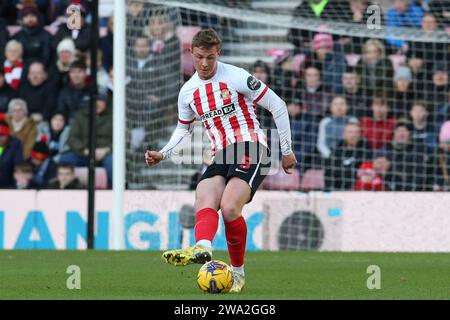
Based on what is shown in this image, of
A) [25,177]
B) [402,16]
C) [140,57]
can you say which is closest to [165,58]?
[140,57]

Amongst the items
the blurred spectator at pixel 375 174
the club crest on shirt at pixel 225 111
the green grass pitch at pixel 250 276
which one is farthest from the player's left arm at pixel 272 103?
the blurred spectator at pixel 375 174

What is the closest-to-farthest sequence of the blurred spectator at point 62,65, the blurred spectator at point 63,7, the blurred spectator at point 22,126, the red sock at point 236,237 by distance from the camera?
1. the red sock at point 236,237
2. the blurred spectator at point 22,126
3. the blurred spectator at point 62,65
4. the blurred spectator at point 63,7

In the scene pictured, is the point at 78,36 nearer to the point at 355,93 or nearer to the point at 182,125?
the point at 355,93

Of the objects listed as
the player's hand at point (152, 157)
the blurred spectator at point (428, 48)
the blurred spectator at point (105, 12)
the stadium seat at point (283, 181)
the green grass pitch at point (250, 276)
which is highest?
the blurred spectator at point (105, 12)

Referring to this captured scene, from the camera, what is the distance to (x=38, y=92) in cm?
1755

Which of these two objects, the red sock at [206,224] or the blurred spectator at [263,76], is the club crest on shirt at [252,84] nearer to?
the red sock at [206,224]

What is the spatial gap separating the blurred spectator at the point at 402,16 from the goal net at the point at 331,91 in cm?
2

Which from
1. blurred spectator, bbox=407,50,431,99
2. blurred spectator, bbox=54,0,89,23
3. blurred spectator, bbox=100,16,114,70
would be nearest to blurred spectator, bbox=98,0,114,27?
blurred spectator, bbox=54,0,89,23

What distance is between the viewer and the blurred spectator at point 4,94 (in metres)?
17.5

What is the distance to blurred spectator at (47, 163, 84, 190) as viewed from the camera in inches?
637

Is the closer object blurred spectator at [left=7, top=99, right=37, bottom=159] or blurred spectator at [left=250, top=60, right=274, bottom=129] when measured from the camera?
blurred spectator at [left=250, top=60, right=274, bottom=129]

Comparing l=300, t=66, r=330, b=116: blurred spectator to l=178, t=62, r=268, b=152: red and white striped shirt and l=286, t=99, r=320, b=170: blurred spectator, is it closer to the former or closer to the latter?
l=286, t=99, r=320, b=170: blurred spectator

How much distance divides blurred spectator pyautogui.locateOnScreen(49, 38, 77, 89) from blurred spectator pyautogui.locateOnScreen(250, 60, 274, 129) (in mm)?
2704
